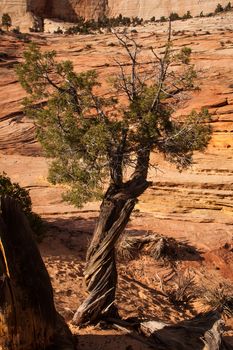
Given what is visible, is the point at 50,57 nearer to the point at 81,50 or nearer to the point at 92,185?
the point at 92,185

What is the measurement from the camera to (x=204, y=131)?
29.8ft

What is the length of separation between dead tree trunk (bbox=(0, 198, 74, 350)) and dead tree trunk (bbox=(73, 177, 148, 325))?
2.17 metres

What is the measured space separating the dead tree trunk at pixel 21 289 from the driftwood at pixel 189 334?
2.35 m

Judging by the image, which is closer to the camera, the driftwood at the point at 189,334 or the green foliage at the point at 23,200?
the driftwood at the point at 189,334

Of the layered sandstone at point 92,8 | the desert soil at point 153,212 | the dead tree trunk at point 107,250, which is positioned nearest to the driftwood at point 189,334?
the desert soil at point 153,212

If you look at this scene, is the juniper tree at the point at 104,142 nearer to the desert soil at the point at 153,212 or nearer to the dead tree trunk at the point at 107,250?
the dead tree trunk at the point at 107,250

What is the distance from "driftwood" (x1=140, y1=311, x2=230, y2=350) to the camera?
7270 millimetres

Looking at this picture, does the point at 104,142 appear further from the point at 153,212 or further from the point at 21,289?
the point at 153,212

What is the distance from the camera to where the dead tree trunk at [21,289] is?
5496mm

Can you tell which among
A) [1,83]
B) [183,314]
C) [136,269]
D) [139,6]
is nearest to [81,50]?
[1,83]

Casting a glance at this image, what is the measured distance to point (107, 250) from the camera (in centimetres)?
830

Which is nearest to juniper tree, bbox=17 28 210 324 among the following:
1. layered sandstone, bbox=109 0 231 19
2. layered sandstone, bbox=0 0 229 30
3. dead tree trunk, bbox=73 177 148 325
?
dead tree trunk, bbox=73 177 148 325

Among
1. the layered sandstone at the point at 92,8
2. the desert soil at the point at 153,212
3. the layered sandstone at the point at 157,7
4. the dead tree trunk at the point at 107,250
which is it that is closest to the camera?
the dead tree trunk at the point at 107,250

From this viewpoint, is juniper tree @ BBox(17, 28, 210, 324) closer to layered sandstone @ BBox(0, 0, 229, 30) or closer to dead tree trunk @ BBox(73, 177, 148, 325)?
dead tree trunk @ BBox(73, 177, 148, 325)
